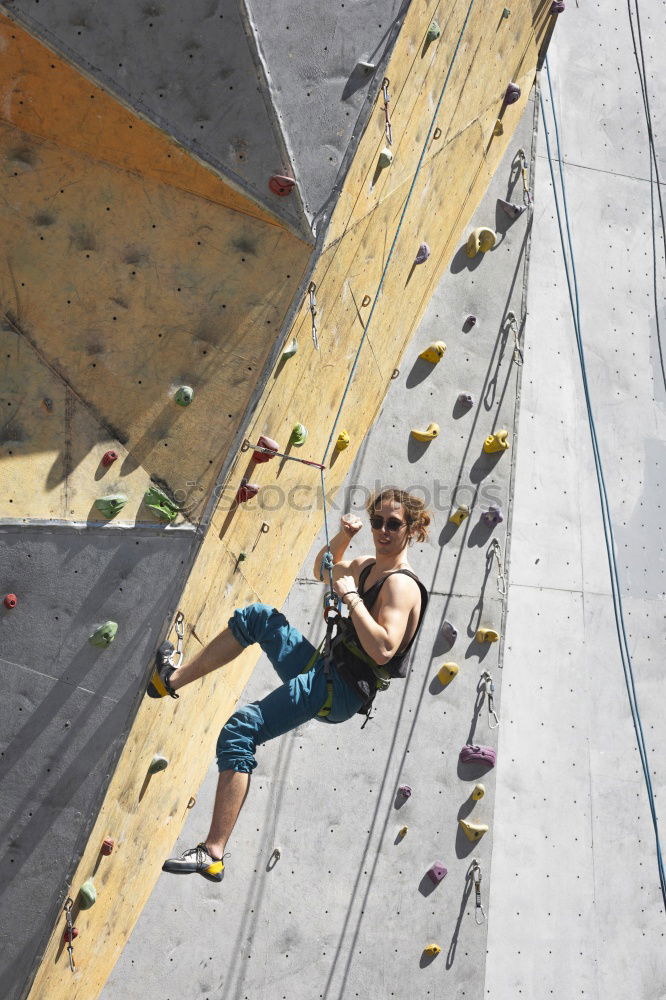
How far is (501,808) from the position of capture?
495 centimetres

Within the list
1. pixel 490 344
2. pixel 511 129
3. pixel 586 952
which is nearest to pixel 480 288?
pixel 490 344

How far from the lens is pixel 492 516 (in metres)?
4.96

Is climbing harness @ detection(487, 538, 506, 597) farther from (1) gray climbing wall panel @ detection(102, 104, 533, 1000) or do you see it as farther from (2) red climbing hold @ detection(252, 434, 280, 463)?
(2) red climbing hold @ detection(252, 434, 280, 463)

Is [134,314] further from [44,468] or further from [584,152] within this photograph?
[584,152]

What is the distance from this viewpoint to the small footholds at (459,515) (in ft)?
16.1

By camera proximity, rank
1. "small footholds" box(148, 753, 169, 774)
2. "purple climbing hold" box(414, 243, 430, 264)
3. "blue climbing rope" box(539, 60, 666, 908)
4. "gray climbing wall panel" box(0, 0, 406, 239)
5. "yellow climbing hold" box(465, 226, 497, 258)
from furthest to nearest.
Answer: "blue climbing rope" box(539, 60, 666, 908) < "yellow climbing hold" box(465, 226, 497, 258) < "purple climbing hold" box(414, 243, 430, 264) < "small footholds" box(148, 753, 169, 774) < "gray climbing wall panel" box(0, 0, 406, 239)

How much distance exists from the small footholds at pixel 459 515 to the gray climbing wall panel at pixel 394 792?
0.11 ft

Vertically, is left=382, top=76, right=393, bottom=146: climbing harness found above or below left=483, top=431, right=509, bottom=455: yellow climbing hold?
above

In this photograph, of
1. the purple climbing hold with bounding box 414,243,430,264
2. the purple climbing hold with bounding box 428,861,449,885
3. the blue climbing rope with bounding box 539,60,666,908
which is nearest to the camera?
the purple climbing hold with bounding box 414,243,430,264

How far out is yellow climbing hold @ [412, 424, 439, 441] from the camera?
4812 millimetres

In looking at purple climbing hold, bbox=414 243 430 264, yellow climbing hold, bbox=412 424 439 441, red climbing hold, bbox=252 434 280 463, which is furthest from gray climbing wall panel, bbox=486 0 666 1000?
red climbing hold, bbox=252 434 280 463

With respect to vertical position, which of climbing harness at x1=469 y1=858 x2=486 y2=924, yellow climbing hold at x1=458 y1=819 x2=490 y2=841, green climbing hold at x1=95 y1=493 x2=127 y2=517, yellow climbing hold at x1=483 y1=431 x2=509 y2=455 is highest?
green climbing hold at x1=95 y1=493 x2=127 y2=517

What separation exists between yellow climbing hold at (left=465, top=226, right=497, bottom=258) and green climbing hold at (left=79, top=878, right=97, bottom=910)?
298 cm

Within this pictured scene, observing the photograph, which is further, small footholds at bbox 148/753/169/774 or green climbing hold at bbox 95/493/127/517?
small footholds at bbox 148/753/169/774
